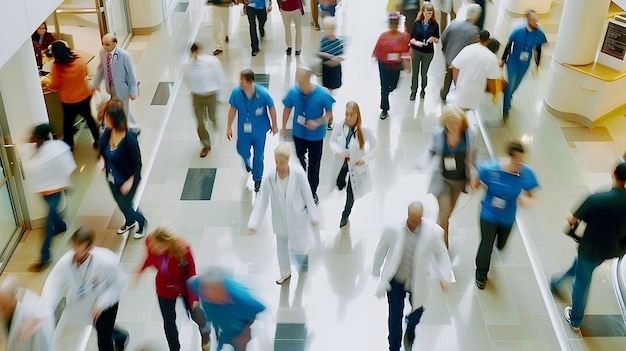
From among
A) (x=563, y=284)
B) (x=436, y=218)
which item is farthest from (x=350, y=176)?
(x=563, y=284)

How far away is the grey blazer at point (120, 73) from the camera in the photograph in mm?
8477

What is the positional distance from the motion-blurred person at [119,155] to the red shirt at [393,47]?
3497 mm

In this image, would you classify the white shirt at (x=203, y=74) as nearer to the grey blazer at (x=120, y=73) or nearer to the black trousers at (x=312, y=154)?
the grey blazer at (x=120, y=73)

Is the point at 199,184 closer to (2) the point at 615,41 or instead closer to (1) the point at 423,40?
(1) the point at 423,40

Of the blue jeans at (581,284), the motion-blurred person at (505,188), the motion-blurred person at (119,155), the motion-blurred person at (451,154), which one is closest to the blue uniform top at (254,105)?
the motion-blurred person at (119,155)

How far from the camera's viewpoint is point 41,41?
34.0 ft

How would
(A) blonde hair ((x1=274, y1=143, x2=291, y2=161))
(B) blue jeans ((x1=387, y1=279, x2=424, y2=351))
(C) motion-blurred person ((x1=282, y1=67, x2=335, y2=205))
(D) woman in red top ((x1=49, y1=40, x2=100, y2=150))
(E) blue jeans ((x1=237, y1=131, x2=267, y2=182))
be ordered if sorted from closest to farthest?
(B) blue jeans ((x1=387, y1=279, x2=424, y2=351)), (A) blonde hair ((x1=274, y1=143, x2=291, y2=161)), (C) motion-blurred person ((x1=282, y1=67, x2=335, y2=205)), (E) blue jeans ((x1=237, y1=131, x2=267, y2=182)), (D) woman in red top ((x1=49, y1=40, x2=100, y2=150))

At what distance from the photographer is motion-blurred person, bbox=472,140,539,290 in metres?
6.07

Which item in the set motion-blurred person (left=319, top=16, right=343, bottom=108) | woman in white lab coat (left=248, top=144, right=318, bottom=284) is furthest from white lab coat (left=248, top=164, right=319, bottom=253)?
motion-blurred person (left=319, top=16, right=343, bottom=108)

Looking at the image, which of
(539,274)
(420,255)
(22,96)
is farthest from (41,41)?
(539,274)

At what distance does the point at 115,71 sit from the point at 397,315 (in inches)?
189

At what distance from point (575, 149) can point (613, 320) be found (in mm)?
3140

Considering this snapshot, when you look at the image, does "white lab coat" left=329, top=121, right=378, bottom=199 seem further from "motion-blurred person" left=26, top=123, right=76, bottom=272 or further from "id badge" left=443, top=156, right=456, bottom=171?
"motion-blurred person" left=26, top=123, right=76, bottom=272

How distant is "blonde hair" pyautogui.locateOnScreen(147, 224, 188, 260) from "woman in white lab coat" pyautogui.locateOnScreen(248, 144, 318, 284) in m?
0.97
